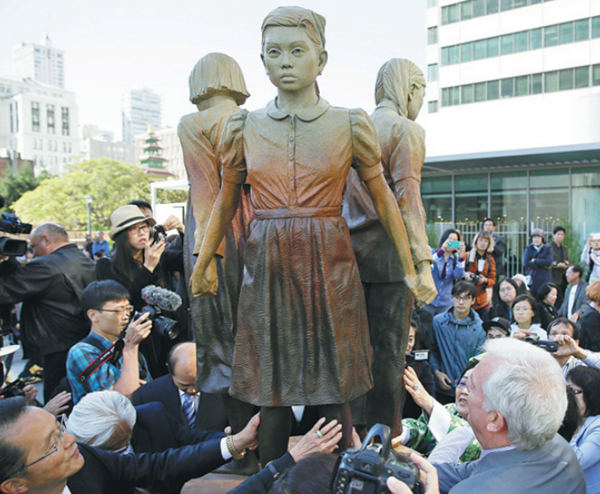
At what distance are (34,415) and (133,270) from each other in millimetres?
2545

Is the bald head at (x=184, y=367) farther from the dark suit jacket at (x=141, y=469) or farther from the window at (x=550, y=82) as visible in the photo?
the window at (x=550, y=82)

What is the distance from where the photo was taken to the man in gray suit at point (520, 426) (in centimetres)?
182

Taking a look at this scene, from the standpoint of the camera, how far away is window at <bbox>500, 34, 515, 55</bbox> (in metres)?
26.4

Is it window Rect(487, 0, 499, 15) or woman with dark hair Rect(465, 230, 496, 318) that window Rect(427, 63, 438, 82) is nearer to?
window Rect(487, 0, 499, 15)

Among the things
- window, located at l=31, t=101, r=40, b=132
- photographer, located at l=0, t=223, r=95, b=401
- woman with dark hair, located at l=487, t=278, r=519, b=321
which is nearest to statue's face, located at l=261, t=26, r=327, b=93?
photographer, located at l=0, t=223, r=95, b=401

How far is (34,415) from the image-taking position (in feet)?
6.55

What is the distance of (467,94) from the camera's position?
27688 millimetres

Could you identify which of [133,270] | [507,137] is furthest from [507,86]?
[133,270]

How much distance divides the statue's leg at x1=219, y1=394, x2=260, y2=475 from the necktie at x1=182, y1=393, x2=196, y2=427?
702 mm

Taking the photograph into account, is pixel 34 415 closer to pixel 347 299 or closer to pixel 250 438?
pixel 250 438

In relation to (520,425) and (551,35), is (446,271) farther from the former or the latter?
(551,35)

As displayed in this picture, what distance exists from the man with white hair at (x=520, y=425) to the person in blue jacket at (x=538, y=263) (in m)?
7.92

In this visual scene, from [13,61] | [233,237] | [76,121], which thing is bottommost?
[233,237]

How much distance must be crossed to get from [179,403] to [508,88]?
27.1 meters
